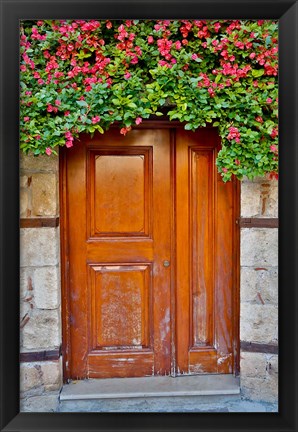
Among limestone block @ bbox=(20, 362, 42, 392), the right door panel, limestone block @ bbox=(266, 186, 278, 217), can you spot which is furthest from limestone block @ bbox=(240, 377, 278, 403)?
limestone block @ bbox=(20, 362, 42, 392)

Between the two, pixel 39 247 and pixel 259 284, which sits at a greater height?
pixel 39 247

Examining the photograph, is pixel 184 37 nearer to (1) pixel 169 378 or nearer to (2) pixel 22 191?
(2) pixel 22 191

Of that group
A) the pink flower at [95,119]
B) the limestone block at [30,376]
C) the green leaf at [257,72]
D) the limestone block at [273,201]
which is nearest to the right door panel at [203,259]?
the limestone block at [273,201]

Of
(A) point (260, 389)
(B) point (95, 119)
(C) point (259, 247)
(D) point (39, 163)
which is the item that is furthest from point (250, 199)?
(D) point (39, 163)

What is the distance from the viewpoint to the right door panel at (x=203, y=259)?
321 centimetres

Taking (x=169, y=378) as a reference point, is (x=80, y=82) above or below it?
above

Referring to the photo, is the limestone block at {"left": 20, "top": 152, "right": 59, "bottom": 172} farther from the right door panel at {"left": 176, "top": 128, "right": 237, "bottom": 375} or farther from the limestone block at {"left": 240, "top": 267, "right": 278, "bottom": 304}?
A: the limestone block at {"left": 240, "top": 267, "right": 278, "bottom": 304}

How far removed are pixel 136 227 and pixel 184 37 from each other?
1.20 meters

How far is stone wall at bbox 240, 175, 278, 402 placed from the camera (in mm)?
2996

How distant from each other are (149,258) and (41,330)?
0.81 m

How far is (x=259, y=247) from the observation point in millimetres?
3006

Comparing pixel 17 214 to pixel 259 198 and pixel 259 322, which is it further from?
pixel 259 322
